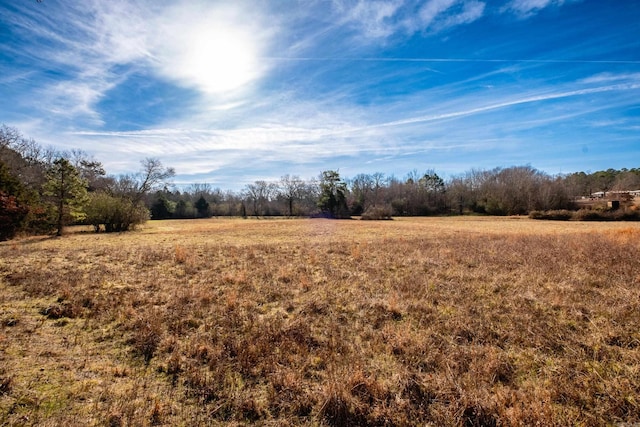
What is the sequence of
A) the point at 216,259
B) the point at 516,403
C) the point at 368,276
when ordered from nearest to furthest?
the point at 516,403
the point at 368,276
the point at 216,259

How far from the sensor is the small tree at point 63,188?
22.1 metres

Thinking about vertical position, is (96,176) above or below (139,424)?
above

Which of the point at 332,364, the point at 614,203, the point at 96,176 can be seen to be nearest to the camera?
the point at 332,364

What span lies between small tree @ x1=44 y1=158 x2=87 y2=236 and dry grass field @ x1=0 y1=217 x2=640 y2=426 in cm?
1583

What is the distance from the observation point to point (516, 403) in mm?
3514

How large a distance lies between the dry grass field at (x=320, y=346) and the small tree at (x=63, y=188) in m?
15.8

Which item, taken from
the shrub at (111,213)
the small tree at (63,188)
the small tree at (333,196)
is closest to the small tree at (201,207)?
the small tree at (333,196)

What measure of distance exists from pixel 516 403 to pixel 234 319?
5.10 metres

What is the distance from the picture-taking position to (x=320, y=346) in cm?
520

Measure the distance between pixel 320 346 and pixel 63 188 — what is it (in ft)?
88.1

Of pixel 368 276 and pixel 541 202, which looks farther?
pixel 541 202

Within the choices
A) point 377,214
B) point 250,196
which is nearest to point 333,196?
point 377,214

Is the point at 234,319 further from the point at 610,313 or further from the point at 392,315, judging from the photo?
the point at 610,313

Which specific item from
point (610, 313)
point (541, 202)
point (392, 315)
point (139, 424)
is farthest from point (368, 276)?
point (541, 202)
